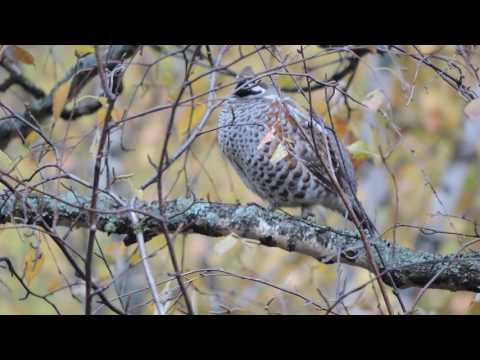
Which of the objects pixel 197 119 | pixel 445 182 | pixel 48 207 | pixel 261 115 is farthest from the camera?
pixel 445 182

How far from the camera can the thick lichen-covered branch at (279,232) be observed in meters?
3.88

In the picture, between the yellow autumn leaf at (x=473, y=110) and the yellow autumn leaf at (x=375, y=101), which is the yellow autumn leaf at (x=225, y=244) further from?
the yellow autumn leaf at (x=473, y=110)

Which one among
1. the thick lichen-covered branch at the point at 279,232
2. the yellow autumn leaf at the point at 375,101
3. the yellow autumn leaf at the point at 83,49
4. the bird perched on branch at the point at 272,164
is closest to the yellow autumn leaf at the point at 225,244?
the thick lichen-covered branch at the point at 279,232

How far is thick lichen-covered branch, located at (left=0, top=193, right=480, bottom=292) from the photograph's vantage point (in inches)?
153

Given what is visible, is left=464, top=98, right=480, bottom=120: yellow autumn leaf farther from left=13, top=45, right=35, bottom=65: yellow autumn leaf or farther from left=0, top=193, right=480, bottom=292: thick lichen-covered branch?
left=13, top=45, right=35, bottom=65: yellow autumn leaf

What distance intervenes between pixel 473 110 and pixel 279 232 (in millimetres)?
1262

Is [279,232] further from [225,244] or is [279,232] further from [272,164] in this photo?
[272,164]

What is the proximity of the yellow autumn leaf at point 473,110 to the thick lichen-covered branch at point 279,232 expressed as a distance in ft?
2.51

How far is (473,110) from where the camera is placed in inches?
132
